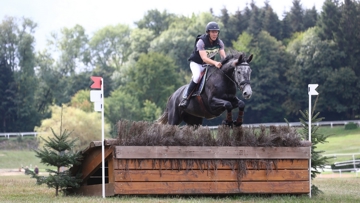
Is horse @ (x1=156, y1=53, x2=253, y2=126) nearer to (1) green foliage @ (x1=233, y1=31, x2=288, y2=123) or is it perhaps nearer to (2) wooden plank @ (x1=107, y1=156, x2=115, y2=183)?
(2) wooden plank @ (x1=107, y1=156, x2=115, y2=183)

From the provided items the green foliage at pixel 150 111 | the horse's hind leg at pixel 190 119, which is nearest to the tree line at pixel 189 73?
the green foliage at pixel 150 111

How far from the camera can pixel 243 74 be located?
36.5 ft

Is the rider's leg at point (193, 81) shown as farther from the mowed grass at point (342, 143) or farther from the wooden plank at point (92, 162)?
the mowed grass at point (342, 143)

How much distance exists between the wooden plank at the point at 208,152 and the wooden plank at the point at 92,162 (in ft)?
1.61

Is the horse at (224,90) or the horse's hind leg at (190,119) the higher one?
the horse at (224,90)

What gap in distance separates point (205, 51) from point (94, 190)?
3205 mm

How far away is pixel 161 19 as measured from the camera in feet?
287

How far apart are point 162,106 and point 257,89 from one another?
33.8ft

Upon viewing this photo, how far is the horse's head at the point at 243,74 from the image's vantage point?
10.9m

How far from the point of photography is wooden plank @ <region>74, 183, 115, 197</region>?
10859 millimetres

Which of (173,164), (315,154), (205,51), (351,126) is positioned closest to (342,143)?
(351,126)

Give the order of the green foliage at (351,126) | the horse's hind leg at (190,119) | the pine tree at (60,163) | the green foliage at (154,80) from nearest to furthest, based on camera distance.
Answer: the pine tree at (60,163)
the horse's hind leg at (190,119)
the green foliage at (351,126)
the green foliage at (154,80)

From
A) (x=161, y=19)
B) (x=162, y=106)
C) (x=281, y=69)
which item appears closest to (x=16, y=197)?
(x=162, y=106)

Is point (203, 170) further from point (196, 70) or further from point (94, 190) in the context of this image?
point (196, 70)
